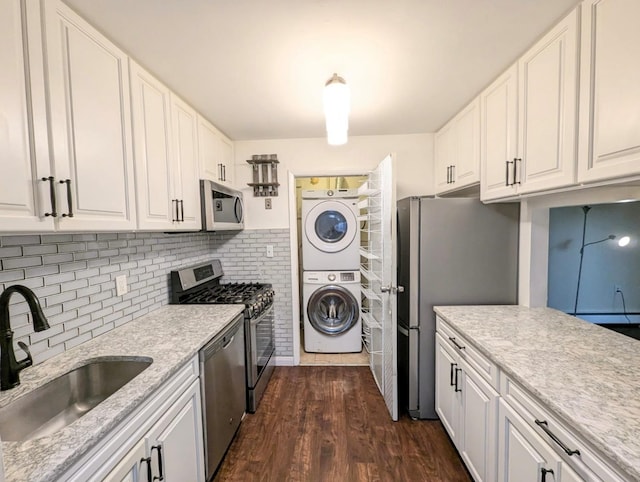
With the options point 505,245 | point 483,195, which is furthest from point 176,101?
point 505,245

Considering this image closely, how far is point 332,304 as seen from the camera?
11.7ft

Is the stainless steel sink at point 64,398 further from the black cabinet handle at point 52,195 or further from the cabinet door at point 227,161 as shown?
the cabinet door at point 227,161

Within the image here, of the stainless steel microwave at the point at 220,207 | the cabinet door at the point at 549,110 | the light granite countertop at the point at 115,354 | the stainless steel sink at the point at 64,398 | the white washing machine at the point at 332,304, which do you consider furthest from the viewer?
the white washing machine at the point at 332,304

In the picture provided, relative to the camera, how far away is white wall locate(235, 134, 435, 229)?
3.07m

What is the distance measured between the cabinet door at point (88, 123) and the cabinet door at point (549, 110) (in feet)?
6.69

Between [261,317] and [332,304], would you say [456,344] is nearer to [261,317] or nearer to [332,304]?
[261,317]

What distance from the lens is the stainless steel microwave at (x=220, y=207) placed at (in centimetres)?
232

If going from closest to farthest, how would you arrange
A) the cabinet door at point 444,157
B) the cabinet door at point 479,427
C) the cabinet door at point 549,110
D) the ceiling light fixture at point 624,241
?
1. the cabinet door at point 549,110
2. the cabinet door at point 479,427
3. the ceiling light fixture at point 624,241
4. the cabinet door at point 444,157

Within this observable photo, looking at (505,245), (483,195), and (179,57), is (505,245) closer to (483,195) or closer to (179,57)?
(483,195)

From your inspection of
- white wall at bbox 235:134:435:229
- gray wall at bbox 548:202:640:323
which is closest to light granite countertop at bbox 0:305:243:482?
white wall at bbox 235:134:435:229

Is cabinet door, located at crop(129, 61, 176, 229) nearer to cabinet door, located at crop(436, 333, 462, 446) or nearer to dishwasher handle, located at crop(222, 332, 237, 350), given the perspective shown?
dishwasher handle, located at crop(222, 332, 237, 350)

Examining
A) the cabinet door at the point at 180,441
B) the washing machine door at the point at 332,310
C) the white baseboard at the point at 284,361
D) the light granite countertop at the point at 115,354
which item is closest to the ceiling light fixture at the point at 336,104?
the light granite countertop at the point at 115,354

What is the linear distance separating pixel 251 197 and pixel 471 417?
2.60m

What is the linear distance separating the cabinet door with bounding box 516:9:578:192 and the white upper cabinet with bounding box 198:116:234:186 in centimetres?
215
